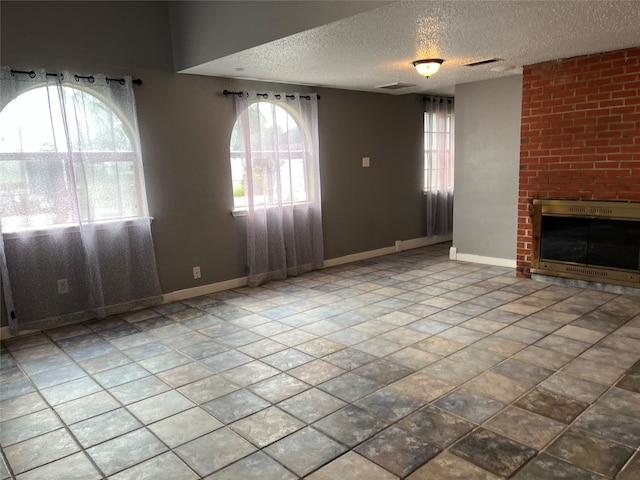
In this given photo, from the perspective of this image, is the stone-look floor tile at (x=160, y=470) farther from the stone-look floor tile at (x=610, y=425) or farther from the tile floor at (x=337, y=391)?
the stone-look floor tile at (x=610, y=425)

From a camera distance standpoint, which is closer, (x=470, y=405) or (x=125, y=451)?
(x=125, y=451)

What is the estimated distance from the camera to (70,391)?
2.76 metres

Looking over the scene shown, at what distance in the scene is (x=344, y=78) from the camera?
494cm

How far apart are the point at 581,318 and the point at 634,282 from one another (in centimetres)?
96

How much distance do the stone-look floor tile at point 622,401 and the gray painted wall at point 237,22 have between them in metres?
2.46

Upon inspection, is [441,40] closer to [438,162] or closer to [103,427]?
[103,427]

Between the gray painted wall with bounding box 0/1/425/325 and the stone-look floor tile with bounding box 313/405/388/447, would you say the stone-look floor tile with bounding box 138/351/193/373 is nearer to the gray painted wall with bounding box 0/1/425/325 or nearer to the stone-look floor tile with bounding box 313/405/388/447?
the stone-look floor tile with bounding box 313/405/388/447

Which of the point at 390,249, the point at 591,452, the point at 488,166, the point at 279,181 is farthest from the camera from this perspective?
the point at 390,249

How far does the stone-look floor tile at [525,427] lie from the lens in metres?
2.10

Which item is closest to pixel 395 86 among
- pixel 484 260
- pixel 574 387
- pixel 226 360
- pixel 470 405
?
pixel 484 260

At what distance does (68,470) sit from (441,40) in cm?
347

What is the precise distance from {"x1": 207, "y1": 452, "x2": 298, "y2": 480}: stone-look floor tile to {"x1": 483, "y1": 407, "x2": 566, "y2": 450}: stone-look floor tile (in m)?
1.00

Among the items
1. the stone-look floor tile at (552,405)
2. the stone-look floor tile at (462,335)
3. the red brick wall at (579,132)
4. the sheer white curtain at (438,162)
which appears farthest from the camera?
the sheer white curtain at (438,162)

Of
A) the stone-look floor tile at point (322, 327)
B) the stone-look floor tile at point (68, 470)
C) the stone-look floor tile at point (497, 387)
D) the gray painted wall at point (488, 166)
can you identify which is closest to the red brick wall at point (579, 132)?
the gray painted wall at point (488, 166)
